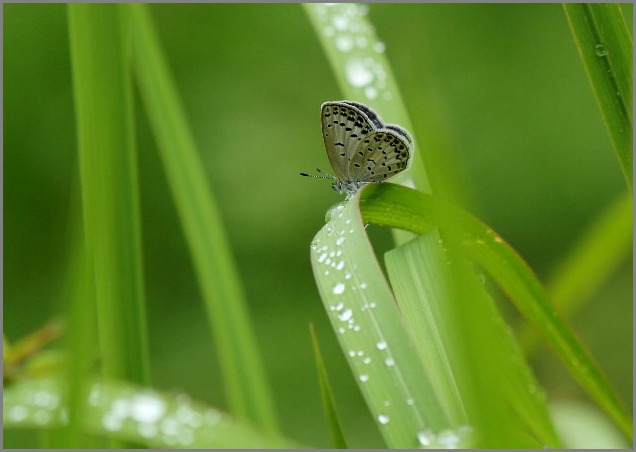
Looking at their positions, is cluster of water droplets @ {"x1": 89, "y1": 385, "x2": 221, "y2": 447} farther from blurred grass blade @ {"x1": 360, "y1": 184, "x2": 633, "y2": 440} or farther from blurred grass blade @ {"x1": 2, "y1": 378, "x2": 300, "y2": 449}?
blurred grass blade @ {"x1": 360, "y1": 184, "x2": 633, "y2": 440}

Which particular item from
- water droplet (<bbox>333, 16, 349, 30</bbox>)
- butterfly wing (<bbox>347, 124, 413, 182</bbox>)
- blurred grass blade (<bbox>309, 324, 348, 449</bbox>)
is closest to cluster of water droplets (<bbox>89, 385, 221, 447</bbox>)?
blurred grass blade (<bbox>309, 324, 348, 449</bbox>)

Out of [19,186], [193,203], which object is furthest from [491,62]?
[193,203]

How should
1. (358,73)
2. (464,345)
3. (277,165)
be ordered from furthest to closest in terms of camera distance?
(277,165), (358,73), (464,345)

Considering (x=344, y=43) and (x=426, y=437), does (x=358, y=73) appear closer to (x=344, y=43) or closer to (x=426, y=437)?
(x=344, y=43)

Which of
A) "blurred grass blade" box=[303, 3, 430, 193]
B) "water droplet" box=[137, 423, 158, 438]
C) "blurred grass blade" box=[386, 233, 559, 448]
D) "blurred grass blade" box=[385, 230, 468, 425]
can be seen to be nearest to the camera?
"blurred grass blade" box=[386, 233, 559, 448]

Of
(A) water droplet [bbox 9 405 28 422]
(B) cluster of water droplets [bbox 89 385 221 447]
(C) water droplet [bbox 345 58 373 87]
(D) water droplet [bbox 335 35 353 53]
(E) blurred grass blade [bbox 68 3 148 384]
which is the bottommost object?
(B) cluster of water droplets [bbox 89 385 221 447]

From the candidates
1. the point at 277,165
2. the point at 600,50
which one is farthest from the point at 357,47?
the point at 277,165
